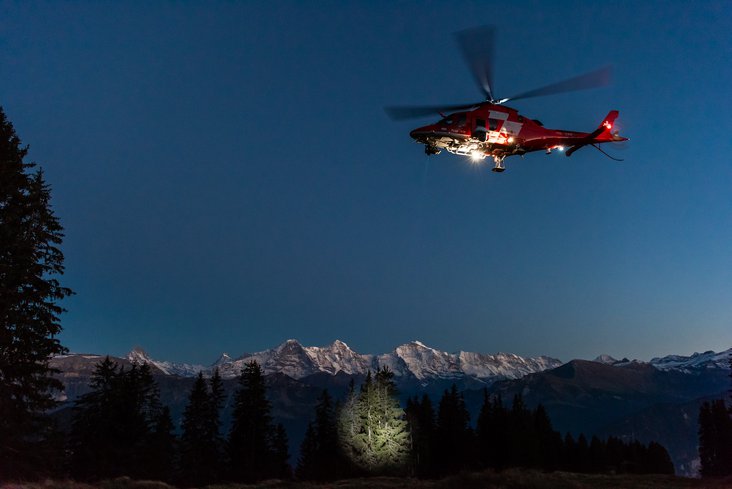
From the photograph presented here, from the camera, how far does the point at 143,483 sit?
1037 inches

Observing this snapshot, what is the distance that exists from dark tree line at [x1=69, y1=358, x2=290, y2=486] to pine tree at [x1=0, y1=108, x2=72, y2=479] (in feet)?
90.8

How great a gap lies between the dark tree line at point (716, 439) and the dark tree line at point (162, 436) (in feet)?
224

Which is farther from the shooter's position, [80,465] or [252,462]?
[252,462]

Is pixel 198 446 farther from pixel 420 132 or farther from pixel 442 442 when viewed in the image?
pixel 420 132

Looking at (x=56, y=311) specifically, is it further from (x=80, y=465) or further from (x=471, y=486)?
(x=80, y=465)

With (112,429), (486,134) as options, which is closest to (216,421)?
(112,429)

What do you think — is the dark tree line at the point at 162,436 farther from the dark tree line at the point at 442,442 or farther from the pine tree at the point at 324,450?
the dark tree line at the point at 442,442

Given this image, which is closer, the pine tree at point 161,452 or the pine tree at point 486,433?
the pine tree at point 161,452

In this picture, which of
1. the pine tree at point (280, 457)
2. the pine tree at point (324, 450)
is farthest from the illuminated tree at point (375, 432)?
the pine tree at point (280, 457)

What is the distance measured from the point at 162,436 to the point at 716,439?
85.0 metres

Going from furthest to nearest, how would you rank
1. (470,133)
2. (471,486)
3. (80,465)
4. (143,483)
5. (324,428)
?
1. (324,428)
2. (80,465)
3. (470,133)
4. (143,483)
5. (471,486)

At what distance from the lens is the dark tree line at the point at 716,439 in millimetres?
84938

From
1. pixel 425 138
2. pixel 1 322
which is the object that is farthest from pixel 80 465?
pixel 425 138

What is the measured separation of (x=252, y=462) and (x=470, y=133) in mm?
46150
